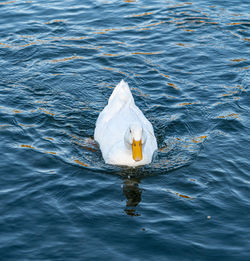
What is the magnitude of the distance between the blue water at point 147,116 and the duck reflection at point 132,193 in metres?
0.03

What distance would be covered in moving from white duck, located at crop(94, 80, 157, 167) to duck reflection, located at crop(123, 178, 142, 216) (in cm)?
42

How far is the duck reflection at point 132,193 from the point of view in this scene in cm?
882

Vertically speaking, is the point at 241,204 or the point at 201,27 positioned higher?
the point at 201,27

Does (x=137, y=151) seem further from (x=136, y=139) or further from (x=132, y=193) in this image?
(x=132, y=193)

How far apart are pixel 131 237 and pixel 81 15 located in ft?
36.6

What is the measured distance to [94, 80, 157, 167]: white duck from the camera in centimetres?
955

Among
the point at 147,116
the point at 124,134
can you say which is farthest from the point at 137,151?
the point at 147,116

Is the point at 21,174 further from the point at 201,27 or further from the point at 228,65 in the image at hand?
the point at 201,27

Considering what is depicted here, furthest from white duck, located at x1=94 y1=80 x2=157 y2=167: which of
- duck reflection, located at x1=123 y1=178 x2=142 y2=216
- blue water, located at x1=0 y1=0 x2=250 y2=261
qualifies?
duck reflection, located at x1=123 y1=178 x2=142 y2=216

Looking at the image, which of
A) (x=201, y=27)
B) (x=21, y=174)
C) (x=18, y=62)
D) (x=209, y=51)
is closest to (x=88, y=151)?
(x=21, y=174)

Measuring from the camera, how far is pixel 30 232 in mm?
8094

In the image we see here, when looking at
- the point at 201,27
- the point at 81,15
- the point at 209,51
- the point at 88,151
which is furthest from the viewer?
the point at 81,15

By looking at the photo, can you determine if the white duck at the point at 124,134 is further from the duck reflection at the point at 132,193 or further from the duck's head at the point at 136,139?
the duck reflection at the point at 132,193

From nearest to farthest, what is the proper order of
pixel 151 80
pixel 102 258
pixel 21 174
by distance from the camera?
pixel 102 258 < pixel 21 174 < pixel 151 80
